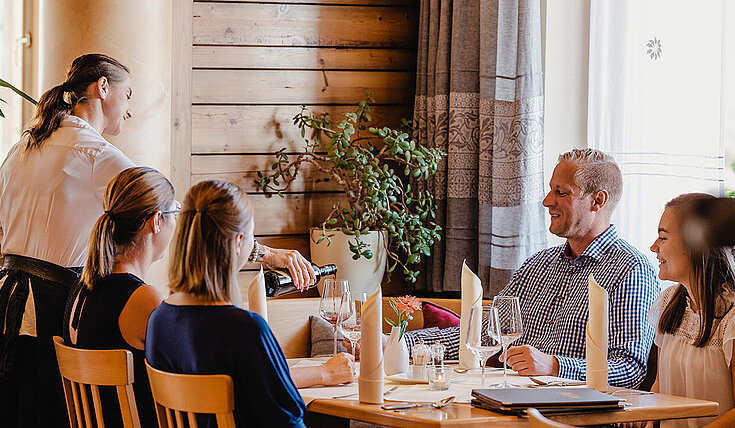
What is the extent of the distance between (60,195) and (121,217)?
21.2 inches

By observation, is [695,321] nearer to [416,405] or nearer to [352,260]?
[416,405]

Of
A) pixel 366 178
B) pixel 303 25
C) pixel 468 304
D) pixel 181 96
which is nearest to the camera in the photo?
pixel 468 304

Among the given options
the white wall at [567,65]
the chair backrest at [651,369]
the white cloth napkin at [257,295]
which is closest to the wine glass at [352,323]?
the white cloth napkin at [257,295]

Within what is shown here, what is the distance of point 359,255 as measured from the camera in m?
3.73

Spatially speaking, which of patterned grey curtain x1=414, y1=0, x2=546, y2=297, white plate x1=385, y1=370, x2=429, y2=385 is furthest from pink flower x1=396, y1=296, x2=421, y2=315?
patterned grey curtain x1=414, y1=0, x2=546, y2=297

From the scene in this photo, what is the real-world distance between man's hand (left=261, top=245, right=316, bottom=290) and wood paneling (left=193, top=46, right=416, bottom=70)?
1.60 m

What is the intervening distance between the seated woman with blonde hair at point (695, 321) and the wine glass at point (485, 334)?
55 centimetres

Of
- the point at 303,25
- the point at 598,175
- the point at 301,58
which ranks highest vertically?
the point at 303,25

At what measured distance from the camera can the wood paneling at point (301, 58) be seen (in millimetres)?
3996

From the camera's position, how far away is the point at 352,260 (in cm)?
379

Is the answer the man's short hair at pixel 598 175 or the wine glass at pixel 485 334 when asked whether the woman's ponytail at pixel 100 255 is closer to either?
the wine glass at pixel 485 334

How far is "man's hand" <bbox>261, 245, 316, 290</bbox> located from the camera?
104 inches

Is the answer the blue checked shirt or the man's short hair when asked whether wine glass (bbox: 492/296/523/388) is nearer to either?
the blue checked shirt

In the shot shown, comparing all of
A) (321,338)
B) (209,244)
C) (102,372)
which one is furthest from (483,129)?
(102,372)
